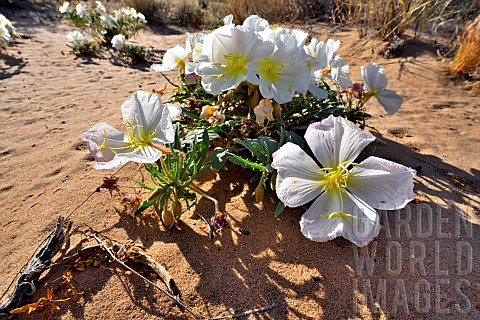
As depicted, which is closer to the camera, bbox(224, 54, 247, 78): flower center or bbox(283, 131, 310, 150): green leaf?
bbox(224, 54, 247, 78): flower center

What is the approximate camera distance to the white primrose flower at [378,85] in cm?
167

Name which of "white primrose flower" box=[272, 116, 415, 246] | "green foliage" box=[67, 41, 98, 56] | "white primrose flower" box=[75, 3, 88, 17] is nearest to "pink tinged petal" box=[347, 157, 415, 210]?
"white primrose flower" box=[272, 116, 415, 246]

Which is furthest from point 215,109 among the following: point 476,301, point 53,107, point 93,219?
point 53,107

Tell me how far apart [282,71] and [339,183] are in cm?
49

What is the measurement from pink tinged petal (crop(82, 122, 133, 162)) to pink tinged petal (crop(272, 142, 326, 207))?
492 millimetres

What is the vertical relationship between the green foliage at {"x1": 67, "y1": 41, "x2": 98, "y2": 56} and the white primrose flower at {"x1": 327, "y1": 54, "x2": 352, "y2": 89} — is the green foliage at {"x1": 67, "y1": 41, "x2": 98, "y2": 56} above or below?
below

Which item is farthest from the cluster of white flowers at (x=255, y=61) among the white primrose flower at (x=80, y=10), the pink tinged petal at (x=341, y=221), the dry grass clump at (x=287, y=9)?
the white primrose flower at (x=80, y=10)

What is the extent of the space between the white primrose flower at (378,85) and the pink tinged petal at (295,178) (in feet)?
2.70

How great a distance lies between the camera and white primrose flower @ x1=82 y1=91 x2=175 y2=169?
108cm

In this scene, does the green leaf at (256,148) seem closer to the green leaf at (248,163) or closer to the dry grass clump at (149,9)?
the green leaf at (248,163)

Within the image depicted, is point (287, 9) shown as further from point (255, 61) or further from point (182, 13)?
point (255, 61)

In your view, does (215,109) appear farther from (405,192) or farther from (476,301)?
(476,301)

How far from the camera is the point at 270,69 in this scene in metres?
1.29

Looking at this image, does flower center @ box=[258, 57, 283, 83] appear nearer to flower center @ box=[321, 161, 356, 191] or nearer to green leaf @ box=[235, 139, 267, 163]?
green leaf @ box=[235, 139, 267, 163]
